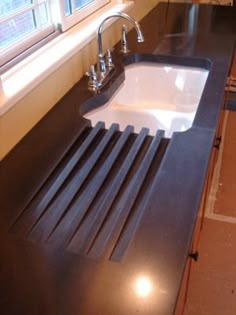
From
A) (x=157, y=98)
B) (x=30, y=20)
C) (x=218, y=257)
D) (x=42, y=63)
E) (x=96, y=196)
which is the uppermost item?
(x=30, y=20)

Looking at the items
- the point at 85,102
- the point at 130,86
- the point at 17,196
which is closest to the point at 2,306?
the point at 17,196

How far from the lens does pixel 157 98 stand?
203cm

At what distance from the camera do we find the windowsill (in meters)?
1.15

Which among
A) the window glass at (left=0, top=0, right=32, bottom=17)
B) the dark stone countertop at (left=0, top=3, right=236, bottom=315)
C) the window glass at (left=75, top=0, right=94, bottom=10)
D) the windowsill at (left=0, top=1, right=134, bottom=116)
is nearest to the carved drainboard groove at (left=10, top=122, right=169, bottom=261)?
the dark stone countertop at (left=0, top=3, right=236, bottom=315)

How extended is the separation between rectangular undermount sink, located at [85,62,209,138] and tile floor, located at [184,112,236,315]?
2.11ft

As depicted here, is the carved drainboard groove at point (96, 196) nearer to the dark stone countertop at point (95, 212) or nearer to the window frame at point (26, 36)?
the dark stone countertop at point (95, 212)

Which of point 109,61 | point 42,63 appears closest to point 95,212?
point 42,63

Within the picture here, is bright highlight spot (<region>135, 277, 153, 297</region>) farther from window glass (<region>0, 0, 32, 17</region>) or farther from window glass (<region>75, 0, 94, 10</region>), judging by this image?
window glass (<region>75, 0, 94, 10</region>)

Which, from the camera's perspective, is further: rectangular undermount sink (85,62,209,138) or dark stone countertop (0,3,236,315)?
rectangular undermount sink (85,62,209,138)

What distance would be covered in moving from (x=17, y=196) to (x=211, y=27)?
1695 millimetres

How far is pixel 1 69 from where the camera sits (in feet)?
A: 4.04

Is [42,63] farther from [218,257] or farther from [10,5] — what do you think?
[218,257]

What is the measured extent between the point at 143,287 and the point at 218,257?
47.9 inches

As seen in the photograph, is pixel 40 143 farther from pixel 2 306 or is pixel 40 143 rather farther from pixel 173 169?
pixel 2 306
